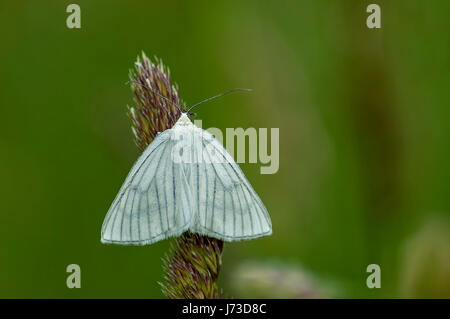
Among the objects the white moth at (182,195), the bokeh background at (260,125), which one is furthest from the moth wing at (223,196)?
the bokeh background at (260,125)

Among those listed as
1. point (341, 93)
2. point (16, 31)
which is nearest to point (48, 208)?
point (16, 31)

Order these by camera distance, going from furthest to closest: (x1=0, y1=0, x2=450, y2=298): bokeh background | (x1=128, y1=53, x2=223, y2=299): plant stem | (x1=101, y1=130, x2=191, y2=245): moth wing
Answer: (x1=0, y1=0, x2=450, y2=298): bokeh background, (x1=101, y1=130, x2=191, y2=245): moth wing, (x1=128, y1=53, x2=223, y2=299): plant stem

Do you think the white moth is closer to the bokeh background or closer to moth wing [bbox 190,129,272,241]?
moth wing [bbox 190,129,272,241]

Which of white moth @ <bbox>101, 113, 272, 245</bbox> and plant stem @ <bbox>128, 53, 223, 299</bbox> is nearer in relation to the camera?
plant stem @ <bbox>128, 53, 223, 299</bbox>

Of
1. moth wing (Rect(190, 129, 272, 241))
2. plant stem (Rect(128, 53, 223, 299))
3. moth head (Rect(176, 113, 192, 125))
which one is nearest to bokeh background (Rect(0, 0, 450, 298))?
moth wing (Rect(190, 129, 272, 241))

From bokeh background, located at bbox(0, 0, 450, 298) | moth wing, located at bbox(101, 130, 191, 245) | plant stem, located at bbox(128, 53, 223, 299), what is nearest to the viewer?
plant stem, located at bbox(128, 53, 223, 299)

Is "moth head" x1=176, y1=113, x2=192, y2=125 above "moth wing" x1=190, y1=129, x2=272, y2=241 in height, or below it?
above

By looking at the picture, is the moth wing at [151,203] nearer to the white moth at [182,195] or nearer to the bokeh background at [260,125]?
the white moth at [182,195]

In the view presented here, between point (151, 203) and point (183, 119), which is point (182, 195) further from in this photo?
point (183, 119)
